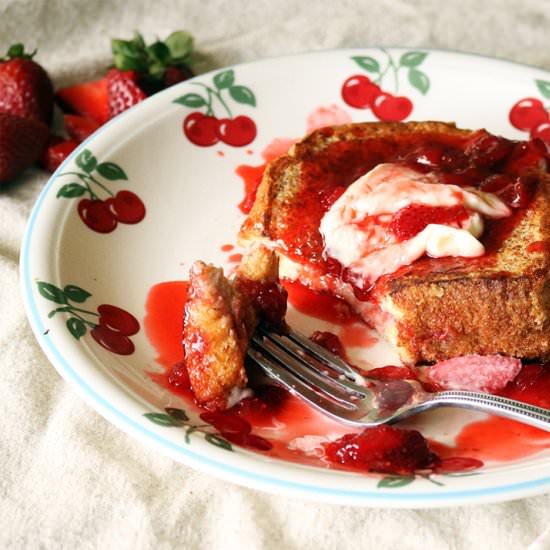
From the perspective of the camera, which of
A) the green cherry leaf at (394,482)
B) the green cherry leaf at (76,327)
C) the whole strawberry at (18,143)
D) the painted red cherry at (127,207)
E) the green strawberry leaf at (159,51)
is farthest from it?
the green strawberry leaf at (159,51)

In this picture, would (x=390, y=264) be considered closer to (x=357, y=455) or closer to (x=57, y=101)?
(x=357, y=455)

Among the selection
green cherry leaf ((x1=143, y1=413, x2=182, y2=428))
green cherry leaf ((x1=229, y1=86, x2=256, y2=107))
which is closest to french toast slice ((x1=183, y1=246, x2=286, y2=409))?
green cherry leaf ((x1=143, y1=413, x2=182, y2=428))

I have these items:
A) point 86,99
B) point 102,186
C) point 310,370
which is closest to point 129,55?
point 86,99

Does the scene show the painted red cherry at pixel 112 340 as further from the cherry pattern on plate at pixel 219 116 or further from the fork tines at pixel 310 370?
the cherry pattern on plate at pixel 219 116

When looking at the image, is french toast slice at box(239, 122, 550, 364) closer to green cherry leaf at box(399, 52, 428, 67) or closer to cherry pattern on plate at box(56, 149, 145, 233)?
cherry pattern on plate at box(56, 149, 145, 233)

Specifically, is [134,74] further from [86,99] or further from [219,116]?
[219,116]

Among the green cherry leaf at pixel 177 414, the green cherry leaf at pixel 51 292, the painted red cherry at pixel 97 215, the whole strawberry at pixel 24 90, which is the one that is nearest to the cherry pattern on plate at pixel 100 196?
the painted red cherry at pixel 97 215
